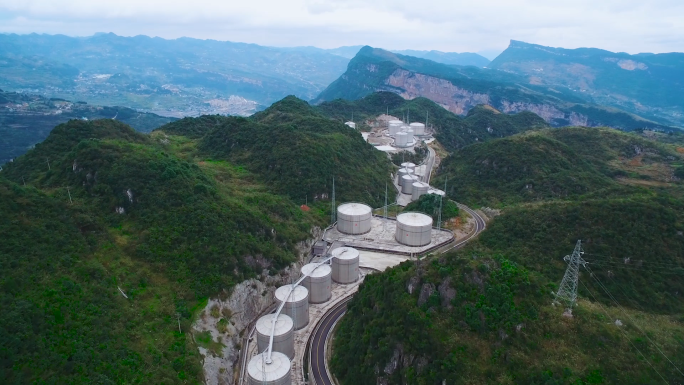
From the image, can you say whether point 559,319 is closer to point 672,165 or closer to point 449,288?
point 449,288

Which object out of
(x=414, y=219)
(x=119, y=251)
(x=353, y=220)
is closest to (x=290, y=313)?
(x=119, y=251)

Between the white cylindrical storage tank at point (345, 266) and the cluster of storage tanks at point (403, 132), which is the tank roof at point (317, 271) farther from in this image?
the cluster of storage tanks at point (403, 132)

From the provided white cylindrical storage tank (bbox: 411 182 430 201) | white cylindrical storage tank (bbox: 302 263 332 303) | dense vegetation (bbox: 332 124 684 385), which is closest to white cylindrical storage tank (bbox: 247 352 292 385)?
dense vegetation (bbox: 332 124 684 385)

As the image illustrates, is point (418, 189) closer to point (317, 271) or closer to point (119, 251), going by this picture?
point (317, 271)

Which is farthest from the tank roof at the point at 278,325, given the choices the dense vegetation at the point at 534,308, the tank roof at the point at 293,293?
the dense vegetation at the point at 534,308

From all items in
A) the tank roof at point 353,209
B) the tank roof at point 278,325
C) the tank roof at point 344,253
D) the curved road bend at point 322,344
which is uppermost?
the tank roof at point 353,209

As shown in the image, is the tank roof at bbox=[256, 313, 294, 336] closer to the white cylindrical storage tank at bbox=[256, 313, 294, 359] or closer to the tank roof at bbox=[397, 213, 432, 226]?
the white cylindrical storage tank at bbox=[256, 313, 294, 359]
